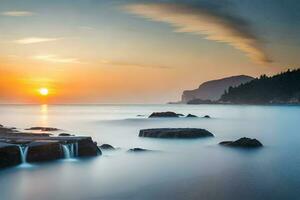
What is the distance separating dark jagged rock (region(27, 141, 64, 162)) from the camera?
36656mm

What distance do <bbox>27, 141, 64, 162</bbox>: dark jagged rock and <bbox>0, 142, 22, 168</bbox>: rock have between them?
113 centimetres

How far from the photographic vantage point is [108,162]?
3975 cm

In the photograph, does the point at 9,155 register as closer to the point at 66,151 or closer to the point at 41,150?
the point at 41,150

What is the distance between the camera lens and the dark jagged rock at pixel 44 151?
3666 cm

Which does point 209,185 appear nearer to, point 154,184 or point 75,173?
point 154,184

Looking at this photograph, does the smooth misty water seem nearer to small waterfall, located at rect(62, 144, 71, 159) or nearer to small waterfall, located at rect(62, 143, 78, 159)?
small waterfall, located at rect(62, 144, 71, 159)

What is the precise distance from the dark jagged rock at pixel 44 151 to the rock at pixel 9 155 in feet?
3.70

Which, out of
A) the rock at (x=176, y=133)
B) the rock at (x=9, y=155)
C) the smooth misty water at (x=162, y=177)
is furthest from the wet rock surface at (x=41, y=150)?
the rock at (x=176, y=133)

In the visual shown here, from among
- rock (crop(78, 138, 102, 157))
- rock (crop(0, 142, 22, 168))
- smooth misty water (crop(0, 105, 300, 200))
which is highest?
rock (crop(78, 138, 102, 157))

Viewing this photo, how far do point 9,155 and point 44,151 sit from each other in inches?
142

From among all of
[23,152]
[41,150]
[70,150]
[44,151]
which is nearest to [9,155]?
[23,152]

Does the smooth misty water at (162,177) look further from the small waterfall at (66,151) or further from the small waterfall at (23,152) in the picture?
the small waterfall at (66,151)

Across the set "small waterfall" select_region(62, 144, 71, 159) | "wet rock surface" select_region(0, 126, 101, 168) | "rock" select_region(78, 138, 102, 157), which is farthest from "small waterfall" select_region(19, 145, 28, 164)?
"rock" select_region(78, 138, 102, 157)

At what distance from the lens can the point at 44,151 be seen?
124ft
